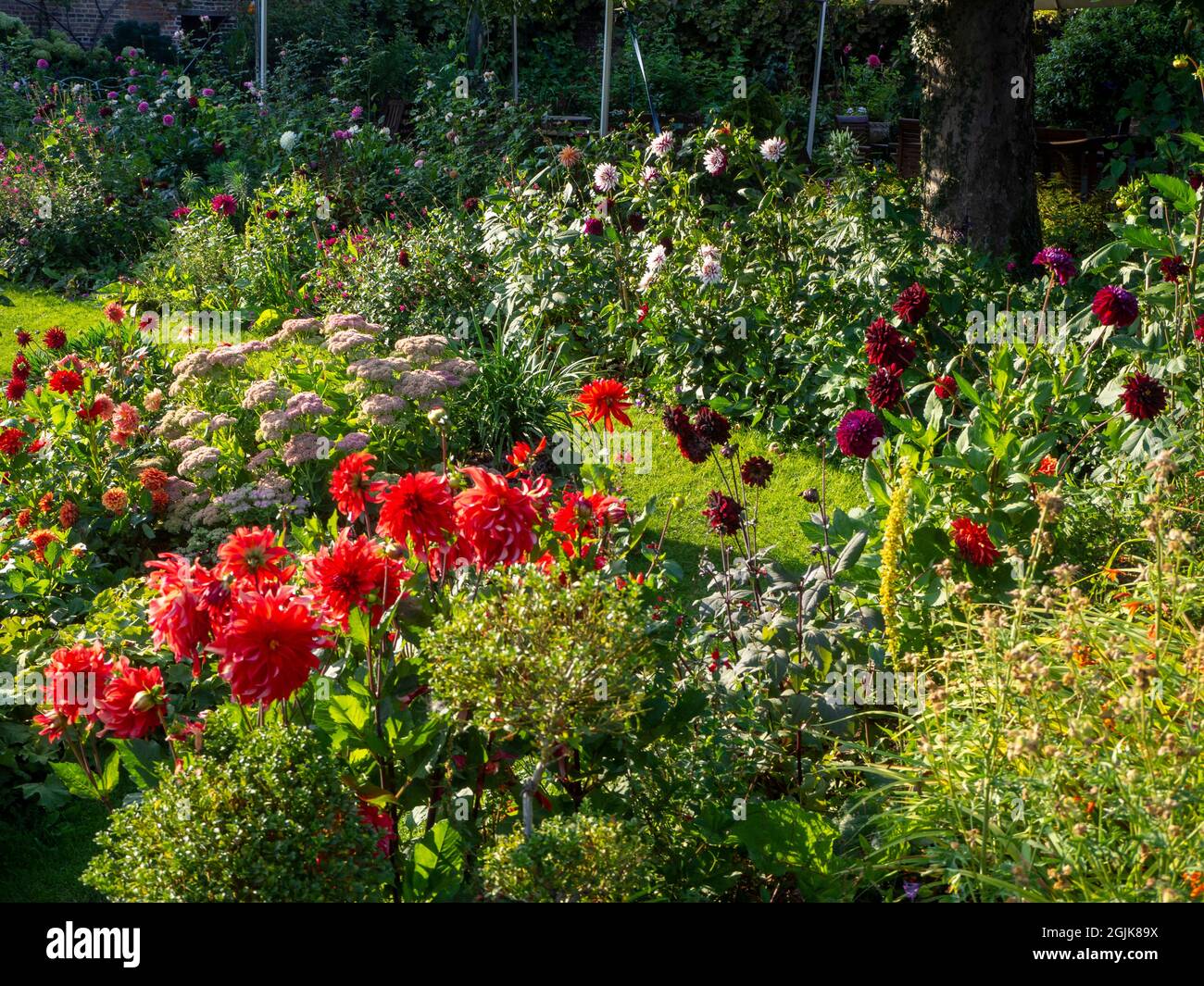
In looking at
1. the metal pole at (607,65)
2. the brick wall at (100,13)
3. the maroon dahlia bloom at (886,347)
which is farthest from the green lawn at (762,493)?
the brick wall at (100,13)

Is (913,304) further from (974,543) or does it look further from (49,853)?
(49,853)

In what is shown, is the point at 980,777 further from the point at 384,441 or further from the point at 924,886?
the point at 384,441

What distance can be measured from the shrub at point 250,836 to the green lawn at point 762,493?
245 centimetres

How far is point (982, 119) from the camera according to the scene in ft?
21.7

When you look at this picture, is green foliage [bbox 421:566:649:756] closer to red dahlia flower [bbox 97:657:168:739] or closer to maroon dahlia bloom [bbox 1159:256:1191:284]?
red dahlia flower [bbox 97:657:168:739]

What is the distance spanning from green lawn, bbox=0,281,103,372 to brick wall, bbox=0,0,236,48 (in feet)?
34.5

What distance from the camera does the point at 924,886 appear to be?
7.61ft

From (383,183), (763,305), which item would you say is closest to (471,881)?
(763,305)

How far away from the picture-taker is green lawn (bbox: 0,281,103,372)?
7.55 meters

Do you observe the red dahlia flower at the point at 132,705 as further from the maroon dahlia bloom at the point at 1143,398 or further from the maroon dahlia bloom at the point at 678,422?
the maroon dahlia bloom at the point at 1143,398

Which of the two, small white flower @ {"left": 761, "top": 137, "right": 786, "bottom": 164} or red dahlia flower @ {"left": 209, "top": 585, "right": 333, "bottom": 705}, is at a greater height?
small white flower @ {"left": 761, "top": 137, "right": 786, "bottom": 164}

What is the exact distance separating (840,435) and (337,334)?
2951 millimetres

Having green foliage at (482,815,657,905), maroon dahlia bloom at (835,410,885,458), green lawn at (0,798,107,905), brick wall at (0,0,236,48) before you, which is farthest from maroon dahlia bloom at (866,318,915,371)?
brick wall at (0,0,236,48)

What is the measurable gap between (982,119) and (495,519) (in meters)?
5.35
